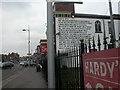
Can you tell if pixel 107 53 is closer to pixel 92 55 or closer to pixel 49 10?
pixel 92 55

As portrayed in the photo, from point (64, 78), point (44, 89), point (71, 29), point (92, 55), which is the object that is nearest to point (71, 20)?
point (71, 29)

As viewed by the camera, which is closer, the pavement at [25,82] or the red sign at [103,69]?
the red sign at [103,69]

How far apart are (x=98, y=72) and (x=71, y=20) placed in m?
24.5

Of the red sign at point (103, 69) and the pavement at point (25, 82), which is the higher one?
the red sign at point (103, 69)

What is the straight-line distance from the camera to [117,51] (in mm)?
2740

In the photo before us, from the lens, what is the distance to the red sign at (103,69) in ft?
9.18

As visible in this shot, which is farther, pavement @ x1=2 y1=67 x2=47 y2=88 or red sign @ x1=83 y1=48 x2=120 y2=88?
pavement @ x1=2 y1=67 x2=47 y2=88

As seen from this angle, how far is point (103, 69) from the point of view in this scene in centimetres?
321

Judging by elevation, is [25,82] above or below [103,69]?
below

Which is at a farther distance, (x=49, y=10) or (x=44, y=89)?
(x=44, y=89)

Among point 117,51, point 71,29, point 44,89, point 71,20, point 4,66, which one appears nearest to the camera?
point 117,51

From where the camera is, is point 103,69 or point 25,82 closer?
point 103,69

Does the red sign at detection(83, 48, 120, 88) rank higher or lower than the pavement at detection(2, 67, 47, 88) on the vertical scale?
higher

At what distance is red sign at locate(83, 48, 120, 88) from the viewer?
2797 millimetres
